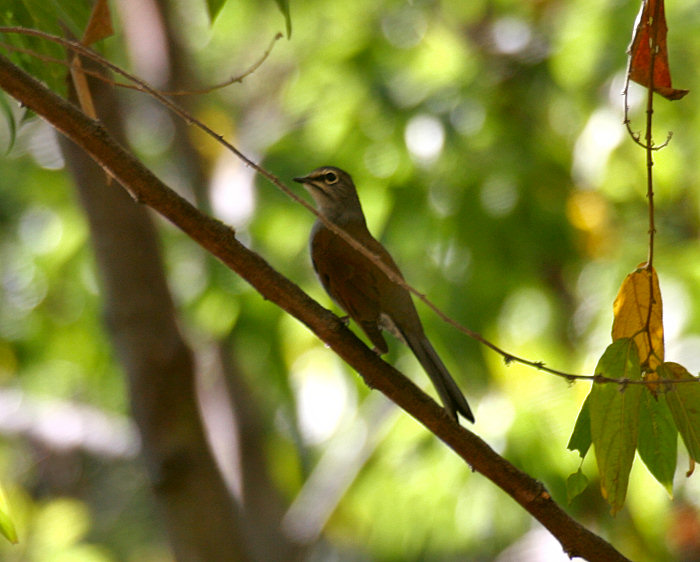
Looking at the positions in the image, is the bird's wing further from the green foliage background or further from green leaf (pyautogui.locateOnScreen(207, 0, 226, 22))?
green leaf (pyautogui.locateOnScreen(207, 0, 226, 22))

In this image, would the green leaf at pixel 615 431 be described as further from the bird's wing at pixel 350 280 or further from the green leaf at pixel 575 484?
the bird's wing at pixel 350 280

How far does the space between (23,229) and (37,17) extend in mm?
5828

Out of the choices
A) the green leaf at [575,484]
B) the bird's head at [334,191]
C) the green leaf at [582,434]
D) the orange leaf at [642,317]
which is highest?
the bird's head at [334,191]

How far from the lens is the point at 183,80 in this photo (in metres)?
7.96

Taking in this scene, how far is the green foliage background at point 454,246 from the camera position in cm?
564

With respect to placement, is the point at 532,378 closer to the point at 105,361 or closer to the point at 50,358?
the point at 105,361

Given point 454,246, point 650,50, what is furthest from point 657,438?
point 454,246

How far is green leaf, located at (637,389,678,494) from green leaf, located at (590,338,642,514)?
3.2 inches

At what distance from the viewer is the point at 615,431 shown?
2.26 meters

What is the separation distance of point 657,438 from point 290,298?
1.08 metres

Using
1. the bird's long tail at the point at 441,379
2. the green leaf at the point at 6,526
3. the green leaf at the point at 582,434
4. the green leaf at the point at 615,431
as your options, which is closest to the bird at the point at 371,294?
the bird's long tail at the point at 441,379

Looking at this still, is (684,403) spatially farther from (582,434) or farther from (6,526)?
(6,526)

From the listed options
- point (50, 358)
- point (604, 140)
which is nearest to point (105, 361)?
point (50, 358)

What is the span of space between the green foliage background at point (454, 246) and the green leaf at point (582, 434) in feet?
9.04
